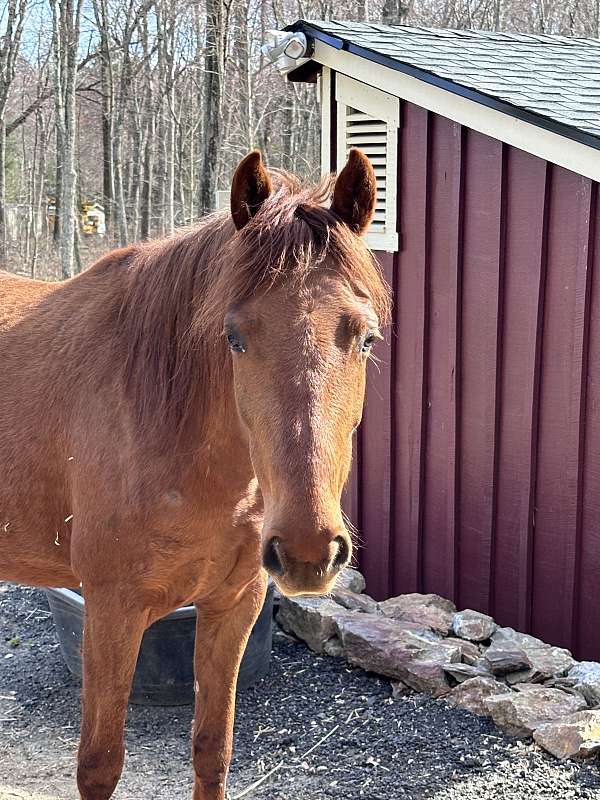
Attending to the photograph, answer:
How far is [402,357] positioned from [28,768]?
2.70m

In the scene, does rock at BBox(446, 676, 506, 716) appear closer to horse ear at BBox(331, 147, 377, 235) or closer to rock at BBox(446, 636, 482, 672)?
rock at BBox(446, 636, 482, 672)

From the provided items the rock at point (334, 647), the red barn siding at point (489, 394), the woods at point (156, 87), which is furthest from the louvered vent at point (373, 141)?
the woods at point (156, 87)

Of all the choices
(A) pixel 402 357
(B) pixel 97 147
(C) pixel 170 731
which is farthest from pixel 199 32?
(C) pixel 170 731

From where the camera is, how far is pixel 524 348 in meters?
4.26

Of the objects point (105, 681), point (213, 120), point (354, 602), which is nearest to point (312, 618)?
point (354, 602)

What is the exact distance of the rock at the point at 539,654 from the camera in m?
3.71

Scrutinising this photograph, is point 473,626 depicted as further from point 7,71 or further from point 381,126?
point 7,71

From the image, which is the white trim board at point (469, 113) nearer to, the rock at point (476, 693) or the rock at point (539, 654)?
the rock at point (539, 654)

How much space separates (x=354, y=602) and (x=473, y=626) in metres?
0.61

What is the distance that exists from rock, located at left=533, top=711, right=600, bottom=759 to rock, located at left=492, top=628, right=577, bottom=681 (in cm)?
41

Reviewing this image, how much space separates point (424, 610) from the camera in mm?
4277

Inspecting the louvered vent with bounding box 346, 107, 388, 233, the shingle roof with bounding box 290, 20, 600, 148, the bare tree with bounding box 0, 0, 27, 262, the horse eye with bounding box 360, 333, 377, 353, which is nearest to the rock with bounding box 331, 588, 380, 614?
the louvered vent with bounding box 346, 107, 388, 233

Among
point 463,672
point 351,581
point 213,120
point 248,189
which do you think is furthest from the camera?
point 213,120

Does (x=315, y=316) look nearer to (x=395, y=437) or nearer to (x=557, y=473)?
Answer: (x=557, y=473)
